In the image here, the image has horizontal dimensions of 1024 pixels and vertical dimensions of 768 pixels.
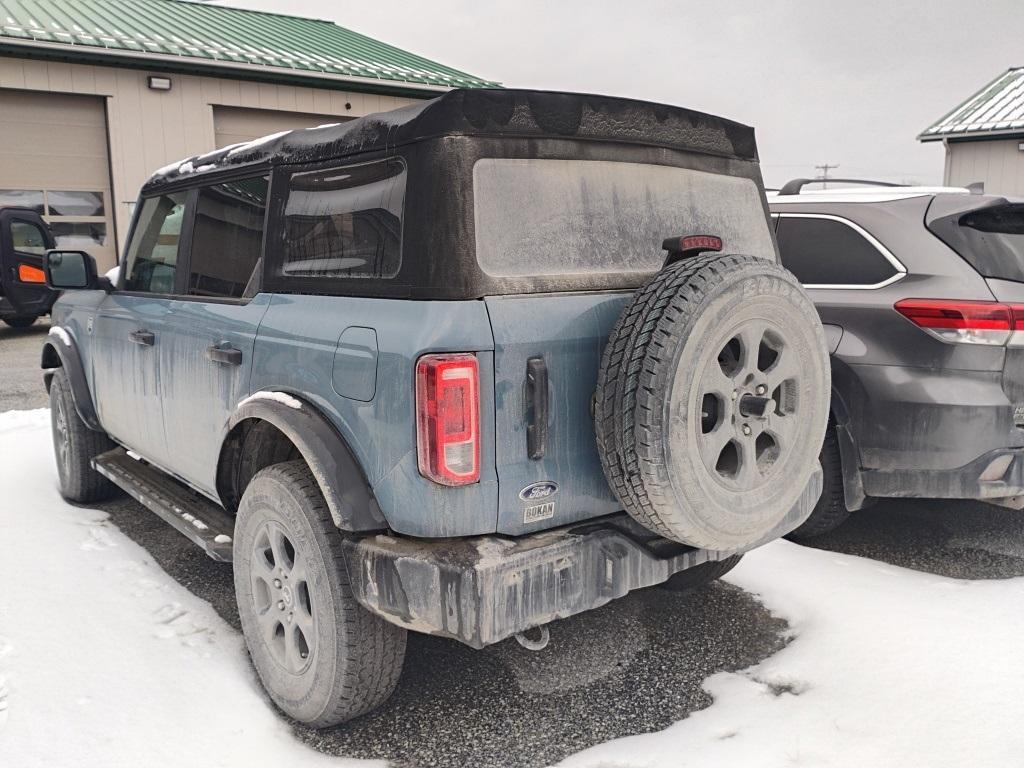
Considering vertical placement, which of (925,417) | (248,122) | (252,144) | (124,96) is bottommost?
(925,417)

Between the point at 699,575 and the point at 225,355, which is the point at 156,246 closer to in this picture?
the point at 225,355

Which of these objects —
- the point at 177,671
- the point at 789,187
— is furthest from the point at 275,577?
the point at 789,187

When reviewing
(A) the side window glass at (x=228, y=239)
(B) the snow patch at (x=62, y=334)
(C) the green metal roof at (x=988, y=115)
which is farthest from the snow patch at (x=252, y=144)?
(C) the green metal roof at (x=988, y=115)

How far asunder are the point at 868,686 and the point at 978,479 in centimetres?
Answer: 124

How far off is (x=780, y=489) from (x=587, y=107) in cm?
130

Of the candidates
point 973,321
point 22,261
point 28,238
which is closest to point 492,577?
point 973,321

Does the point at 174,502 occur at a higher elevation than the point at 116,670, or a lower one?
higher

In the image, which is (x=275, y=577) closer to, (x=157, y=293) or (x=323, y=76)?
(x=157, y=293)

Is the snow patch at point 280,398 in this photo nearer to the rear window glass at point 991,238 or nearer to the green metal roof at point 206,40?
the rear window glass at point 991,238

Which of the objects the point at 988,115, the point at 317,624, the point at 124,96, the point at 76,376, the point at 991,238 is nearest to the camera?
the point at 317,624

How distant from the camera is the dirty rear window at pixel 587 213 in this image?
2.28 meters

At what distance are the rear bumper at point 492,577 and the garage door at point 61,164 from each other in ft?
46.6

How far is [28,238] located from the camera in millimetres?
13023

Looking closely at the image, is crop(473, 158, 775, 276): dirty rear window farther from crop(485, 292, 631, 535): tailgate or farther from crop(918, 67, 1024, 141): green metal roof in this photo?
crop(918, 67, 1024, 141): green metal roof
